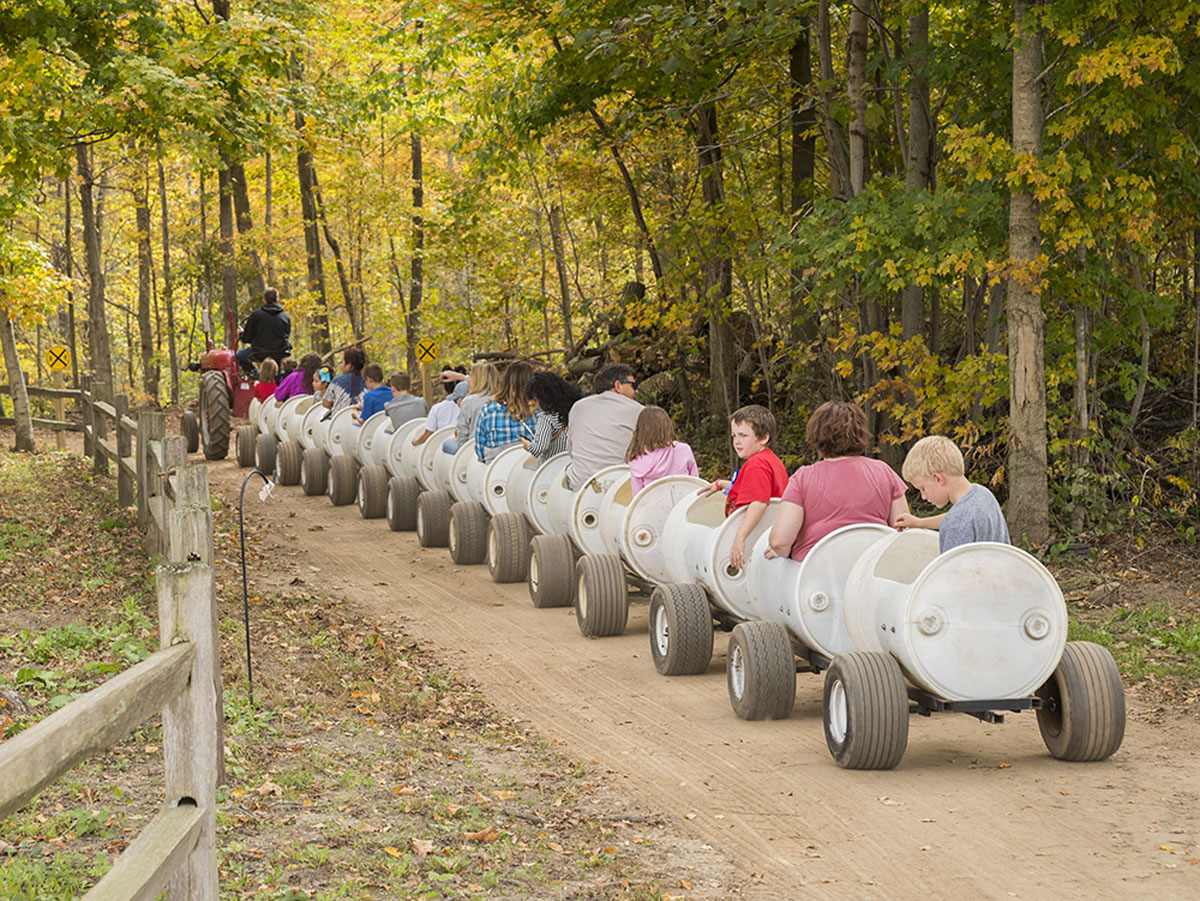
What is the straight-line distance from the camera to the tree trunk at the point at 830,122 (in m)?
13.8

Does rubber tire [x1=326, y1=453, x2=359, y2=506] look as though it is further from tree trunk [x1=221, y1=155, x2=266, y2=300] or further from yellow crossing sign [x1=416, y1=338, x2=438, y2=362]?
tree trunk [x1=221, y1=155, x2=266, y2=300]

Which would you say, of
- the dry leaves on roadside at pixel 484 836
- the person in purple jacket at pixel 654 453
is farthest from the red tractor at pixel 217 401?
the dry leaves on roadside at pixel 484 836

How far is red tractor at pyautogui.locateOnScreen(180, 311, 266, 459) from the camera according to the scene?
20062 millimetres

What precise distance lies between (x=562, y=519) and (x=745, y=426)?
10.6ft

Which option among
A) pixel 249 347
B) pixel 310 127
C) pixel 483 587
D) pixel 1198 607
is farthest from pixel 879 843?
pixel 249 347

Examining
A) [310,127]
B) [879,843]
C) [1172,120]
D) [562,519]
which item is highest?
[310,127]

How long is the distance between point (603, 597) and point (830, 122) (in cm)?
711

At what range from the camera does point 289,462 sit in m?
17.7

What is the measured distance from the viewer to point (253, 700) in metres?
6.84

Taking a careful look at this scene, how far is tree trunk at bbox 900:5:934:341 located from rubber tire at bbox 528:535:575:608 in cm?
470

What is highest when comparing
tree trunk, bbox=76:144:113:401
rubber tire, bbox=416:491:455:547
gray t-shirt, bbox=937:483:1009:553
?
tree trunk, bbox=76:144:113:401

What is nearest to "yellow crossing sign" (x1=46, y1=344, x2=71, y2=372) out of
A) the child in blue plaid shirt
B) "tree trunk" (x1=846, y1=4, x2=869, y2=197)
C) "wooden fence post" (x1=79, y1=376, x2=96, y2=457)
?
"wooden fence post" (x1=79, y1=376, x2=96, y2=457)

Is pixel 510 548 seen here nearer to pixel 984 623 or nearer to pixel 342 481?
pixel 342 481

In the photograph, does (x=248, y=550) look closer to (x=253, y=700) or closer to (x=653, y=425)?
(x=653, y=425)
